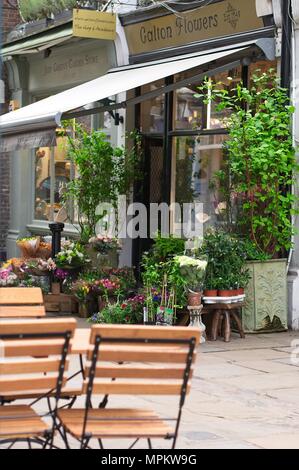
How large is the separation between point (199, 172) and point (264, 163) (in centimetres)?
304

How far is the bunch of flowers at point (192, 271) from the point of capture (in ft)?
35.1

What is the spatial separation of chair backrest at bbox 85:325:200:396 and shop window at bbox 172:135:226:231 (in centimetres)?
819

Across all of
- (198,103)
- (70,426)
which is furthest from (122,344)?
(198,103)

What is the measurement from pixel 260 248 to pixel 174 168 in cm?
331

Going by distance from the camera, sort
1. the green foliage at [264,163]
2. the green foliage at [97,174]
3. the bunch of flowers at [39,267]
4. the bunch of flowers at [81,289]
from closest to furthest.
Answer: the green foliage at [264,163], the bunch of flowers at [81,289], the bunch of flowers at [39,267], the green foliage at [97,174]

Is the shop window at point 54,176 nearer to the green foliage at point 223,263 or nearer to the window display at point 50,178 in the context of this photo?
the window display at point 50,178

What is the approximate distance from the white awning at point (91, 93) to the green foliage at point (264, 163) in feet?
2.94

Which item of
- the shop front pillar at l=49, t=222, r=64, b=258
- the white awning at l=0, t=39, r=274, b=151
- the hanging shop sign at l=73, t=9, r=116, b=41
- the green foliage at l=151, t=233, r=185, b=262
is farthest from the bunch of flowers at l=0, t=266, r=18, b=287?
the hanging shop sign at l=73, t=9, r=116, b=41

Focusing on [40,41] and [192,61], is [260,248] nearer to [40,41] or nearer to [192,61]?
[192,61]

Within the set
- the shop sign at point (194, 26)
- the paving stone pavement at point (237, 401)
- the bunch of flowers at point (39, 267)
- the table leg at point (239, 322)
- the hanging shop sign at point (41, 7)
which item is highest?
the hanging shop sign at point (41, 7)

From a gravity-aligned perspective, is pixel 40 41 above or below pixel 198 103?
above

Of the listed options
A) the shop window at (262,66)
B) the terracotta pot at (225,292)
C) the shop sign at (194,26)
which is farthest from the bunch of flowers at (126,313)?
the shop sign at (194,26)

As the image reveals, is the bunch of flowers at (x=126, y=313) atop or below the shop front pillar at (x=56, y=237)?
below

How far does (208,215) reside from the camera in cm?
1387
